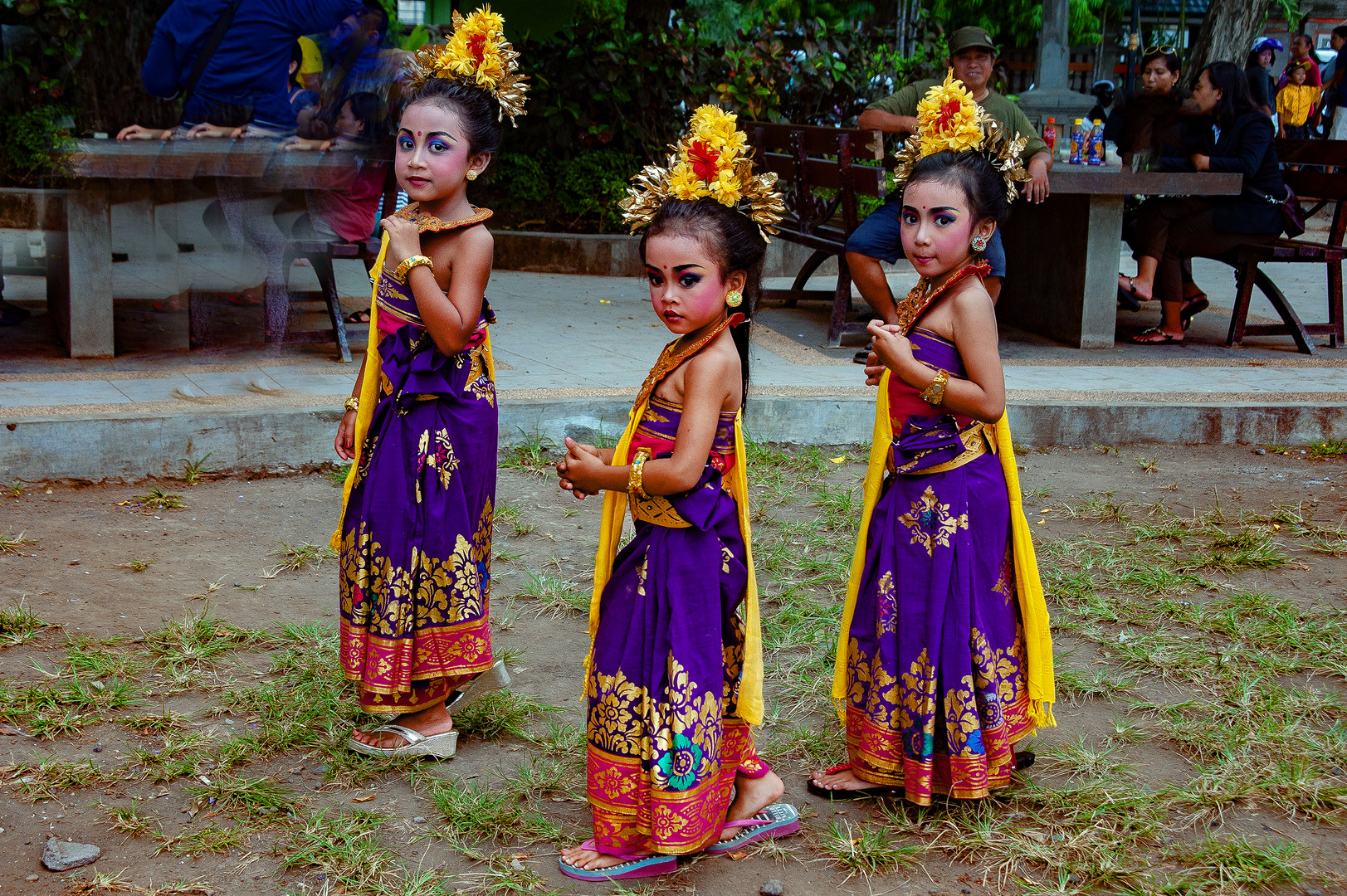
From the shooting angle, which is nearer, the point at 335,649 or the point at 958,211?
the point at 958,211

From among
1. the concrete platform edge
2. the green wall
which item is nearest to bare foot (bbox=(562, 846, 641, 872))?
the concrete platform edge

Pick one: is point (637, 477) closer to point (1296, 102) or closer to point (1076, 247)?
point (1076, 247)

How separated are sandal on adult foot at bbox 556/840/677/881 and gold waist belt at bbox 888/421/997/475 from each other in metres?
0.95

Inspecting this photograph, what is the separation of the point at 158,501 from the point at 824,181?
13.5 feet

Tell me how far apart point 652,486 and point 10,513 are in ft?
9.98

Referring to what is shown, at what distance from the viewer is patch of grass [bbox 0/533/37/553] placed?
12.8 ft

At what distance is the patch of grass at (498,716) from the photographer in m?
2.97

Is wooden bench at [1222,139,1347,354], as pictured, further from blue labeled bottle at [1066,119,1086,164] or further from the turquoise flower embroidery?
the turquoise flower embroidery

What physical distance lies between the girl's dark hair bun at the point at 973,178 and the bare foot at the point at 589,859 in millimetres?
1502

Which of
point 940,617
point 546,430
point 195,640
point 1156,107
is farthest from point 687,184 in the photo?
point 1156,107

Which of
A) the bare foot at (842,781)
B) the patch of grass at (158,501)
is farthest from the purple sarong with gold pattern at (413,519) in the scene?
the patch of grass at (158,501)

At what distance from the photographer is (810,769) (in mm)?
2838

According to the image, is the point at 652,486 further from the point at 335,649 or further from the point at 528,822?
the point at 335,649

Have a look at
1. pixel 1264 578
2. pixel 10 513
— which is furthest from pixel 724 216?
pixel 10 513
